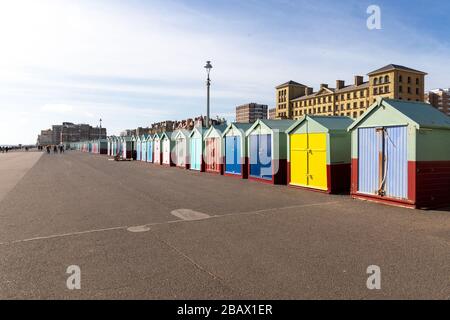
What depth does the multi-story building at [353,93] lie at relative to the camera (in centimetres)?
10056

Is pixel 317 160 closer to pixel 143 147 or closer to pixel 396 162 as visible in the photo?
pixel 396 162

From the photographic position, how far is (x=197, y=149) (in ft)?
85.4

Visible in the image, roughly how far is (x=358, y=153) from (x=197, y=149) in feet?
51.3

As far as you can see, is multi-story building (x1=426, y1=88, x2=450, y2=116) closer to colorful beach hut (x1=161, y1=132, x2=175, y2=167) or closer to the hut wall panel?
colorful beach hut (x1=161, y1=132, x2=175, y2=167)

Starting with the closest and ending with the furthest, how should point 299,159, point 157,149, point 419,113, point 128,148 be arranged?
point 419,113 < point 299,159 < point 157,149 < point 128,148

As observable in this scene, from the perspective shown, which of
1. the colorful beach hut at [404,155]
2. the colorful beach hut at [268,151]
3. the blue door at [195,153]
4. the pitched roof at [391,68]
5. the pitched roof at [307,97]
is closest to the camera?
the colorful beach hut at [404,155]

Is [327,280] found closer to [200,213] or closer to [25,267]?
[25,267]

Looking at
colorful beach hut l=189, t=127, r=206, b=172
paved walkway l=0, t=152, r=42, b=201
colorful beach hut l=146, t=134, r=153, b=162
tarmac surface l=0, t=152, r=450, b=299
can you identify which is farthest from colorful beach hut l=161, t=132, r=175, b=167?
tarmac surface l=0, t=152, r=450, b=299

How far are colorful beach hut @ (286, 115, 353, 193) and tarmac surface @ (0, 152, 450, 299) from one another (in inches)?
95.9

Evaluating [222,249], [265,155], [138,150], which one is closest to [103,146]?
[138,150]

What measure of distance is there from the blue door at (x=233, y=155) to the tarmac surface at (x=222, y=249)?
890 cm

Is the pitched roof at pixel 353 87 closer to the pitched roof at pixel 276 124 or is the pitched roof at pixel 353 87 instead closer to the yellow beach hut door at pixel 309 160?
the pitched roof at pixel 276 124

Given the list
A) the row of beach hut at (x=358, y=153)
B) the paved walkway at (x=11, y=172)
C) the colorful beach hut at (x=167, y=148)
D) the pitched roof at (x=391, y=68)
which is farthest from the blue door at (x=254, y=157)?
the pitched roof at (x=391, y=68)
